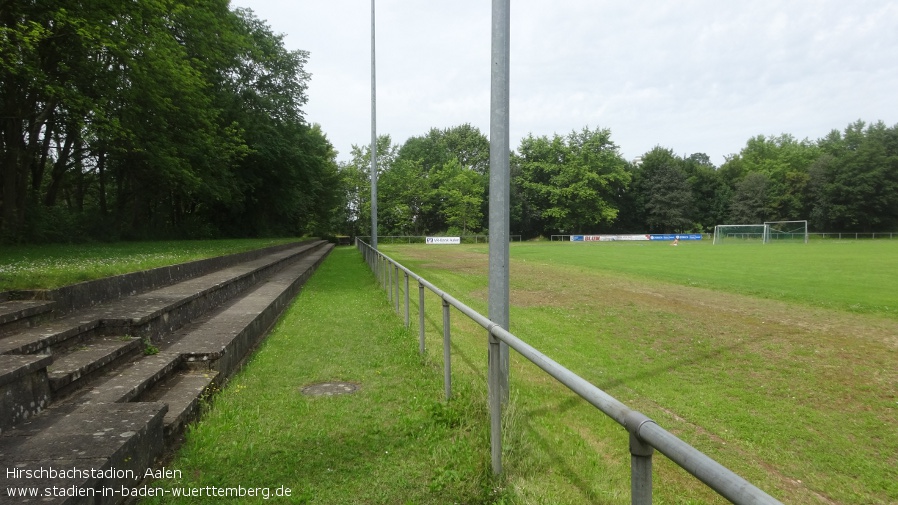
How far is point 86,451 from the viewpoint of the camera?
271 cm

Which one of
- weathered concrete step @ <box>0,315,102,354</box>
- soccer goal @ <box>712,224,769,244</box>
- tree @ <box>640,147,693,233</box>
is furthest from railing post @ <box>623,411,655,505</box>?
tree @ <box>640,147,693,233</box>

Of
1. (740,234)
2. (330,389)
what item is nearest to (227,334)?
(330,389)

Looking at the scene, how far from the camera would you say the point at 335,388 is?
5133 mm

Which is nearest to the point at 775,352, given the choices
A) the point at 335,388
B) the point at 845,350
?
the point at 845,350

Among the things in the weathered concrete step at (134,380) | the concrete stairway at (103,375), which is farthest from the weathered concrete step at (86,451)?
the weathered concrete step at (134,380)

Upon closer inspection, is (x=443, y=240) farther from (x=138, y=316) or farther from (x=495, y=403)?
(x=495, y=403)

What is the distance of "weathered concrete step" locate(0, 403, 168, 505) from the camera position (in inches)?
94.0

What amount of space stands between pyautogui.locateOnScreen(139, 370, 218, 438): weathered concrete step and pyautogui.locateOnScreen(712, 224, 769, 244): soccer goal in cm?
6313

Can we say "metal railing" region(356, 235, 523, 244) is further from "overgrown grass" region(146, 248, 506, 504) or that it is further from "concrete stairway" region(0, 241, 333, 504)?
"overgrown grass" region(146, 248, 506, 504)

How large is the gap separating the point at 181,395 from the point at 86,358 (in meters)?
0.80

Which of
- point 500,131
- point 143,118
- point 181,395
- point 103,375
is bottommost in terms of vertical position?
point 181,395

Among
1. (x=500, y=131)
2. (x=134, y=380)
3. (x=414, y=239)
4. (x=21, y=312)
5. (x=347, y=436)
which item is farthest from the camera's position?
(x=414, y=239)

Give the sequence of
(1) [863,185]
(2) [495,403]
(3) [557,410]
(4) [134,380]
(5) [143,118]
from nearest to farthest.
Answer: (2) [495,403] → (4) [134,380] → (3) [557,410] → (5) [143,118] → (1) [863,185]

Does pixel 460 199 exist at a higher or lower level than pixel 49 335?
higher
